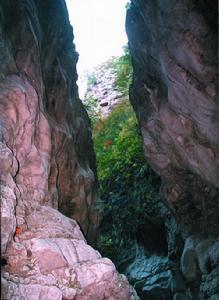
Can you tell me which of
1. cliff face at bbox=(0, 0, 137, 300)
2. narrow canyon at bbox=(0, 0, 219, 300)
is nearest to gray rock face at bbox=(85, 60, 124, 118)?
narrow canyon at bbox=(0, 0, 219, 300)

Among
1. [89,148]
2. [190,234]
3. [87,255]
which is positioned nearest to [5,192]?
[87,255]

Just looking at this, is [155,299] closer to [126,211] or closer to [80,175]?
[126,211]

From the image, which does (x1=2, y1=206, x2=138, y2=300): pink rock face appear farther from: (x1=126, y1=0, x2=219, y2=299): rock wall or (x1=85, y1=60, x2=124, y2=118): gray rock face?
(x1=85, y1=60, x2=124, y2=118): gray rock face

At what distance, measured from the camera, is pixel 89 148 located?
1503 centimetres

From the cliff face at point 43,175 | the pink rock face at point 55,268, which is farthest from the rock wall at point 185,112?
the pink rock face at point 55,268

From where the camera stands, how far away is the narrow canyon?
6020mm

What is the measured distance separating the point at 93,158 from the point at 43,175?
7494 mm

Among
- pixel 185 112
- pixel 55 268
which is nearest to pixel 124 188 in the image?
pixel 185 112

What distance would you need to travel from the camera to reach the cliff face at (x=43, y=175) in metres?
5.68

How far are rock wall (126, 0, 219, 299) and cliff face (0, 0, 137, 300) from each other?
284 cm

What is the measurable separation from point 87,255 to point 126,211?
12.6 m

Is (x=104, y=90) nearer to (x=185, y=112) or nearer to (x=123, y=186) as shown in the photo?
(x=123, y=186)

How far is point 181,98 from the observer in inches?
417

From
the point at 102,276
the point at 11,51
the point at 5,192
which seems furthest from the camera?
the point at 11,51
